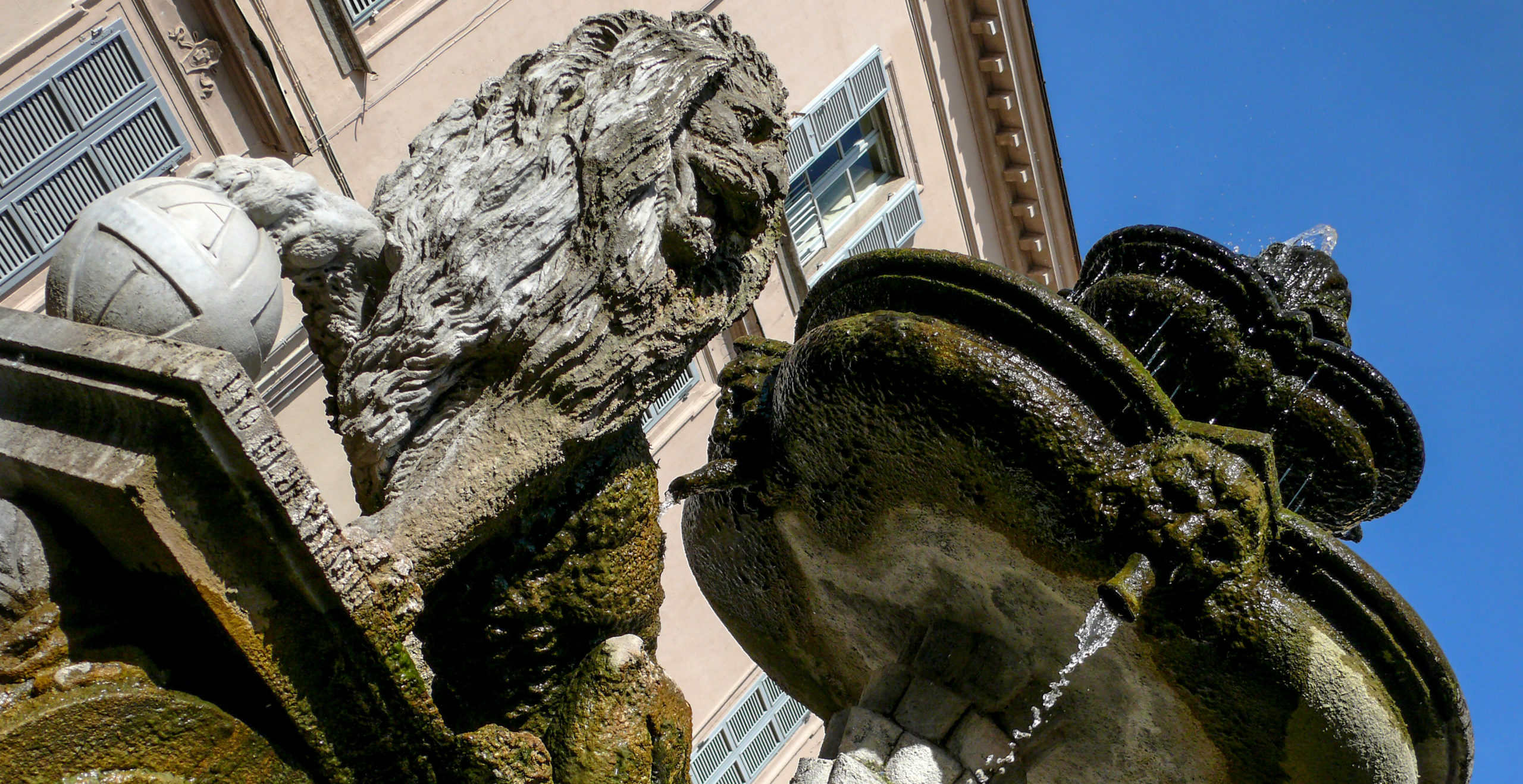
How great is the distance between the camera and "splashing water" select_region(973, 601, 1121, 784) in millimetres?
2988

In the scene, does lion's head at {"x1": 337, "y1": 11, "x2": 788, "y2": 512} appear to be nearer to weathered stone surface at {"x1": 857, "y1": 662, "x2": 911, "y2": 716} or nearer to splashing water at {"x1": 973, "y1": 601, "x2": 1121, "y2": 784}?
weathered stone surface at {"x1": 857, "y1": 662, "x2": 911, "y2": 716}

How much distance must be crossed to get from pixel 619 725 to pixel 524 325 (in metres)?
0.97

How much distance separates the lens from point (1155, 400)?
292cm

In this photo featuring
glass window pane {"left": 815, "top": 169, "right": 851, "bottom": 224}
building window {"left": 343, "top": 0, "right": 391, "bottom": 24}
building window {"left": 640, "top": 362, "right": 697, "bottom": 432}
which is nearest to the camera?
building window {"left": 343, "top": 0, "right": 391, "bottom": 24}

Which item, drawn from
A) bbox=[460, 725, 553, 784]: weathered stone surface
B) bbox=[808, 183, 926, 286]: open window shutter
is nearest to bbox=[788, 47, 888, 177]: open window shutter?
bbox=[808, 183, 926, 286]: open window shutter

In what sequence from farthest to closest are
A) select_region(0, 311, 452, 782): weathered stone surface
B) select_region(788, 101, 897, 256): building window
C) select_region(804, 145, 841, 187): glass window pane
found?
select_region(804, 145, 841, 187): glass window pane
select_region(788, 101, 897, 256): building window
select_region(0, 311, 452, 782): weathered stone surface

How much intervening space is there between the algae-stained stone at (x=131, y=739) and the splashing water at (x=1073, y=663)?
171 cm

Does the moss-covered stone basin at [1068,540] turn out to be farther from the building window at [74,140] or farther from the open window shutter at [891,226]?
the open window shutter at [891,226]

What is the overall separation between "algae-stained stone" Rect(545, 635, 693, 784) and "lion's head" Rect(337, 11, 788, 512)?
594 mm

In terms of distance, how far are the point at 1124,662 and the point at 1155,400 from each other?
0.64 meters

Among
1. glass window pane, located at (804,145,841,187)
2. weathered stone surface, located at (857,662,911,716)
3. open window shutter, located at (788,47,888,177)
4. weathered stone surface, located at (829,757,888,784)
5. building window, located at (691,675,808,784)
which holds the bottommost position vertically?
building window, located at (691,675,808,784)

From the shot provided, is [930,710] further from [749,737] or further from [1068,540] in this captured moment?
[749,737]

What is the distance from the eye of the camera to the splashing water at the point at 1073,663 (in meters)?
2.99

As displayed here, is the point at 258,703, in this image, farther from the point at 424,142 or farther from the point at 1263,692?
the point at 1263,692
